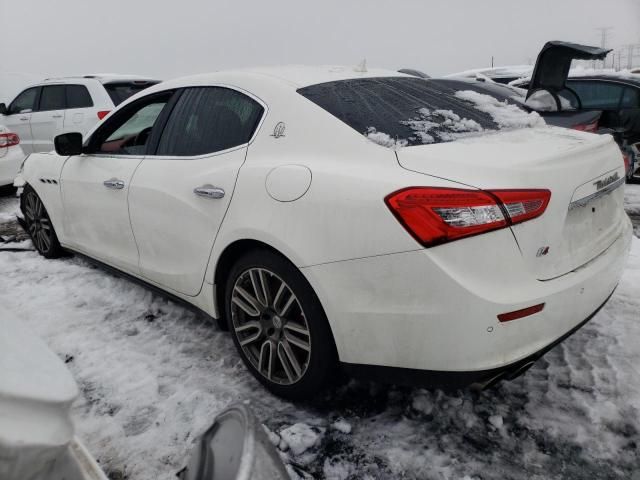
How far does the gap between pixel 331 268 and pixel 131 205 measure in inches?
63.9

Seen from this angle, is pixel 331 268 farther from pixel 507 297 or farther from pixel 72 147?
pixel 72 147

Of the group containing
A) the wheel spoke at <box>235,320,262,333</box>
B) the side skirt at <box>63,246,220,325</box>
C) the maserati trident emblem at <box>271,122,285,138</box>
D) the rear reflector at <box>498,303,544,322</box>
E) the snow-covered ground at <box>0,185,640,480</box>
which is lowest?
the snow-covered ground at <box>0,185,640,480</box>

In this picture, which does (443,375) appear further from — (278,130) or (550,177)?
(278,130)

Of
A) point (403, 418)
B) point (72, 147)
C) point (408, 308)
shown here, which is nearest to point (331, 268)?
point (408, 308)

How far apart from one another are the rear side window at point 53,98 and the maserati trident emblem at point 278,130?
7.23 metres

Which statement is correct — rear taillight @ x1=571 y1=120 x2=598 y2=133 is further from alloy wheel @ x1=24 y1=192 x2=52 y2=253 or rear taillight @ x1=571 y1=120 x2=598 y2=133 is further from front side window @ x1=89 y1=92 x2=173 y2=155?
alloy wheel @ x1=24 y1=192 x2=52 y2=253

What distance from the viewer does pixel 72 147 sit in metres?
3.52

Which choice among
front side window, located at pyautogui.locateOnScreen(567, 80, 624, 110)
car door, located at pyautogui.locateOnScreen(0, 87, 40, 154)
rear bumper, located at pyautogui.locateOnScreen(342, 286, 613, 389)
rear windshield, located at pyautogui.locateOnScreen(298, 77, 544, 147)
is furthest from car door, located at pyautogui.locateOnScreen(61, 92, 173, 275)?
front side window, located at pyautogui.locateOnScreen(567, 80, 624, 110)

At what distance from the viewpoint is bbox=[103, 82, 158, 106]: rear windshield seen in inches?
306

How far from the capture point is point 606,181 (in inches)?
87.4

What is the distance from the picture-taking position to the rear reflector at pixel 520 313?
5.75ft

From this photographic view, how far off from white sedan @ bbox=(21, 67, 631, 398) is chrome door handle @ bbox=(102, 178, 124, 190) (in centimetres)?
9

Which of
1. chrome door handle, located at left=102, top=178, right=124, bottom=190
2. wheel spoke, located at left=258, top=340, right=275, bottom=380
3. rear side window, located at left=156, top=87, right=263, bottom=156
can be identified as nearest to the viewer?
wheel spoke, located at left=258, top=340, right=275, bottom=380

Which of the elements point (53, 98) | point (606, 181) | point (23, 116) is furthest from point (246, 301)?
point (23, 116)
